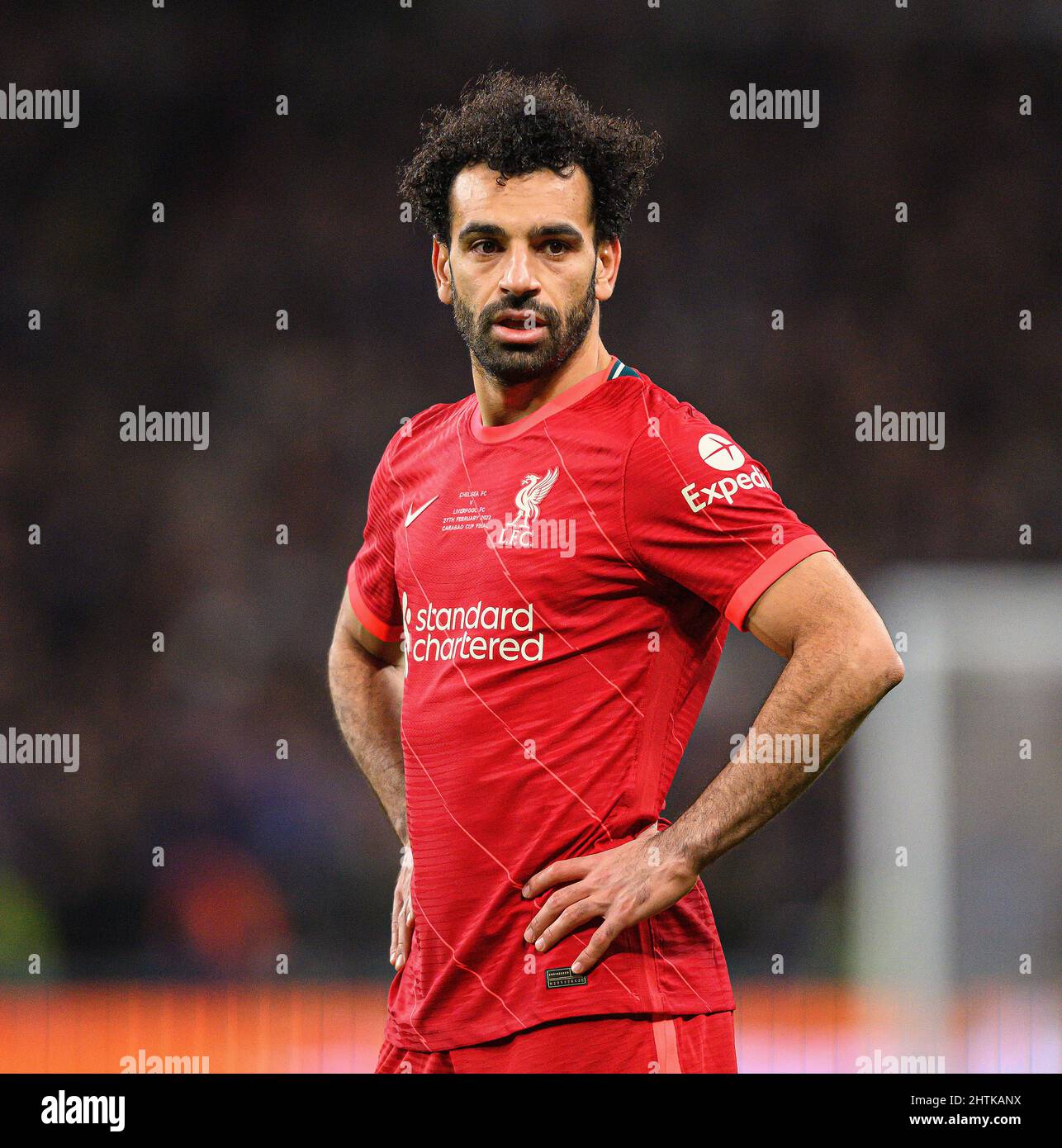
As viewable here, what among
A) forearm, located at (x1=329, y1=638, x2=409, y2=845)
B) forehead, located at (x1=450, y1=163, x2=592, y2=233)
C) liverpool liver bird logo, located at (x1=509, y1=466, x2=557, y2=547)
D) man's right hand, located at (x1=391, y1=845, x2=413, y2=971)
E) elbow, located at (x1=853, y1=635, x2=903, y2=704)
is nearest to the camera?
elbow, located at (x1=853, y1=635, x2=903, y2=704)

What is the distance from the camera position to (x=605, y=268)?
204cm

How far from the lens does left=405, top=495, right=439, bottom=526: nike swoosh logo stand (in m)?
1.98

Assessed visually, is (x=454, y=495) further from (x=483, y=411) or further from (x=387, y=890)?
(x=387, y=890)

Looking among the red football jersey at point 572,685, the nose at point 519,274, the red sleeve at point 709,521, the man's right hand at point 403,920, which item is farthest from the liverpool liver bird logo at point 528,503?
the man's right hand at point 403,920

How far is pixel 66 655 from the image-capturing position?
6.59 metres

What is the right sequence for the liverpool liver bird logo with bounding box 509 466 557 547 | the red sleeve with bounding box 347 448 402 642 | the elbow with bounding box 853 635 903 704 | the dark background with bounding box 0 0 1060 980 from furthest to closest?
the dark background with bounding box 0 0 1060 980 → the red sleeve with bounding box 347 448 402 642 → the liverpool liver bird logo with bounding box 509 466 557 547 → the elbow with bounding box 853 635 903 704

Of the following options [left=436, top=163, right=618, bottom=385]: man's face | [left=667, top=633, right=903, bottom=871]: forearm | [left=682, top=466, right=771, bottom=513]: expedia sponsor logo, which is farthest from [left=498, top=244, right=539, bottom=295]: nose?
[left=667, top=633, right=903, bottom=871]: forearm

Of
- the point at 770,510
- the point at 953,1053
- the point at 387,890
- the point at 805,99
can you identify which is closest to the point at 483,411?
the point at 770,510

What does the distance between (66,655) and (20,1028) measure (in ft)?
8.04

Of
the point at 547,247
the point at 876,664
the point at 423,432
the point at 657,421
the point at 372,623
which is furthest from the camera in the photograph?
the point at 372,623

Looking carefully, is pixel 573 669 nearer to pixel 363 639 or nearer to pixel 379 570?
pixel 379 570

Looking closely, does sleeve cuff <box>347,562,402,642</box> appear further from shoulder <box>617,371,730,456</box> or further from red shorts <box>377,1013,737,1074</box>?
red shorts <box>377,1013,737,1074</box>

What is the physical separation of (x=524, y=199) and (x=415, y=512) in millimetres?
485

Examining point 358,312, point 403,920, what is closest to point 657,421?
point 403,920
